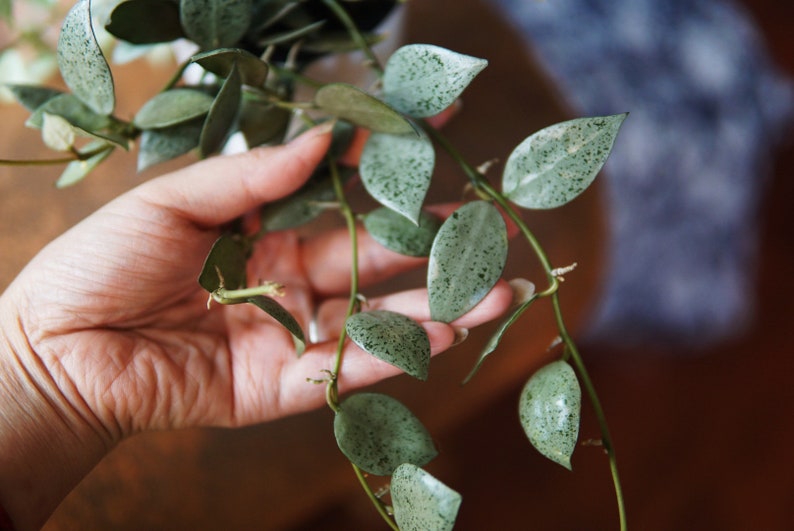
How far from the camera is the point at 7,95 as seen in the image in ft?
3.05

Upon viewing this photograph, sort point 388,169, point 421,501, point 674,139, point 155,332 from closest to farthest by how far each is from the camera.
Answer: point 421,501 < point 388,169 < point 155,332 < point 674,139

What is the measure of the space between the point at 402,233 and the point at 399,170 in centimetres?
7

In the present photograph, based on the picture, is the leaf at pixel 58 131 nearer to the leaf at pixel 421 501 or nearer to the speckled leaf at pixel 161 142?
the speckled leaf at pixel 161 142

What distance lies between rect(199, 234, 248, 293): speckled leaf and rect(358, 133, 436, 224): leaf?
0.13 m

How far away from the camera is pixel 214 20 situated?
567 mm

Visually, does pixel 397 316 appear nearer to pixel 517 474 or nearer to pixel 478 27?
pixel 478 27

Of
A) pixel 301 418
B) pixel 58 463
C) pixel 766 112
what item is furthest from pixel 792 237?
pixel 58 463

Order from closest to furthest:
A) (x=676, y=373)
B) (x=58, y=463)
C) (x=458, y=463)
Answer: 1. (x=58, y=463)
2. (x=458, y=463)
3. (x=676, y=373)

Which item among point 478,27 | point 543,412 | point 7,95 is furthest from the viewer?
point 478,27

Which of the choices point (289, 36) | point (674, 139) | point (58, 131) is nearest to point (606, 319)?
point (674, 139)

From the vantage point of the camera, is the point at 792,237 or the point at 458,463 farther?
the point at 792,237

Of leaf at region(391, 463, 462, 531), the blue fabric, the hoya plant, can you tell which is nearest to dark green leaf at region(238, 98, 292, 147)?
the hoya plant

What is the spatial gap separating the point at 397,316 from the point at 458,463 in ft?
2.61

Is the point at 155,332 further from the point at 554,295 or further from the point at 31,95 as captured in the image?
the point at 554,295
